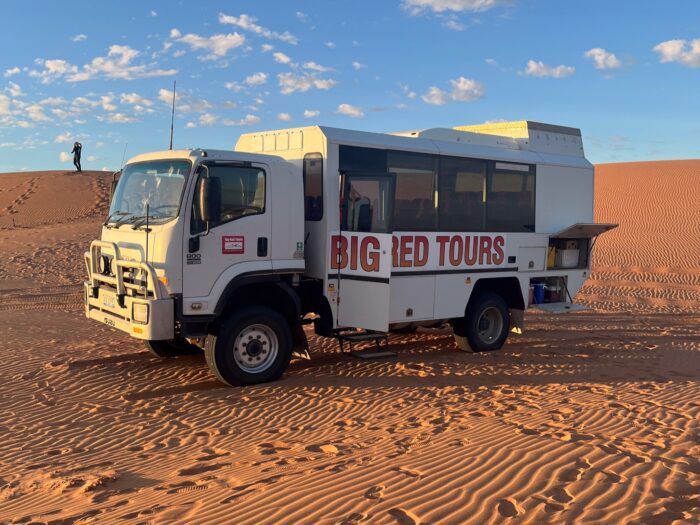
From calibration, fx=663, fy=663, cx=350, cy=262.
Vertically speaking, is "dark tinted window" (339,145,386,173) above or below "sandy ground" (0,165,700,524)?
above

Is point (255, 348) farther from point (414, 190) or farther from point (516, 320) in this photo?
point (516, 320)

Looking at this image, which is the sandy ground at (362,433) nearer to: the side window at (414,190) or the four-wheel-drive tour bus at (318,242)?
the four-wheel-drive tour bus at (318,242)

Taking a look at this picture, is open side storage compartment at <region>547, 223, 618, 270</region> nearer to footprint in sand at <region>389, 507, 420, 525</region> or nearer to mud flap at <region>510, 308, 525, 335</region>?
mud flap at <region>510, 308, 525, 335</region>

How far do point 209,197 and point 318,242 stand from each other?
178cm

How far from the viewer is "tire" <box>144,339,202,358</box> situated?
9.63 meters

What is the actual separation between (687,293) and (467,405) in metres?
14.9

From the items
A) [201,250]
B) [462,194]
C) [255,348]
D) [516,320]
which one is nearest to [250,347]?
[255,348]

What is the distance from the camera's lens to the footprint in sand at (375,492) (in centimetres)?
477

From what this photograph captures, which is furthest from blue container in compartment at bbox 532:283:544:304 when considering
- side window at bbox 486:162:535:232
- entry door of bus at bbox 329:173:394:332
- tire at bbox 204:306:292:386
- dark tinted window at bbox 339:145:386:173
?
tire at bbox 204:306:292:386

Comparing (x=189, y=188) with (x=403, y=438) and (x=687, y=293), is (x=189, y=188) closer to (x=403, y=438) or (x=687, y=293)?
(x=403, y=438)

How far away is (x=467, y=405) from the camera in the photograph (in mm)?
7523

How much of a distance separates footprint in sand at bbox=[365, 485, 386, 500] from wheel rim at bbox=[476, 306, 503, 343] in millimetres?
6212

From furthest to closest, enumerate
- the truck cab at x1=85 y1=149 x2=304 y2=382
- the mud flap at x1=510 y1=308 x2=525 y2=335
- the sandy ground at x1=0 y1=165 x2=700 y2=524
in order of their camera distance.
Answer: the mud flap at x1=510 y1=308 x2=525 y2=335, the truck cab at x1=85 y1=149 x2=304 y2=382, the sandy ground at x1=0 y1=165 x2=700 y2=524

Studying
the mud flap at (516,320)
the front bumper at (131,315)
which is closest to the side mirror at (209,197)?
the front bumper at (131,315)
